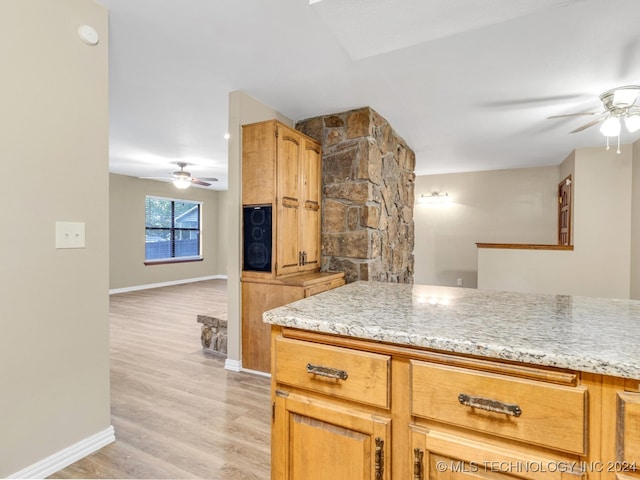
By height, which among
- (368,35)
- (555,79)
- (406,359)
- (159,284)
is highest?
(555,79)

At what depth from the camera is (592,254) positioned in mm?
4809

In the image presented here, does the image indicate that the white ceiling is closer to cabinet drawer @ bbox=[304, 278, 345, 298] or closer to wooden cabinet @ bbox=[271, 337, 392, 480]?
wooden cabinet @ bbox=[271, 337, 392, 480]

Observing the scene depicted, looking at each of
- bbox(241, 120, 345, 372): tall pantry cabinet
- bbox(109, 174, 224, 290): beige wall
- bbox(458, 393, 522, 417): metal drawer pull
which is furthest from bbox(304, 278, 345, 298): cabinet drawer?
bbox(109, 174, 224, 290): beige wall

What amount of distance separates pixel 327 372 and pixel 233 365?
2.27 m

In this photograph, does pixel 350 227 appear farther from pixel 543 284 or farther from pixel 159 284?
pixel 159 284

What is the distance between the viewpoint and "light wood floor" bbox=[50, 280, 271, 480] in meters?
1.73

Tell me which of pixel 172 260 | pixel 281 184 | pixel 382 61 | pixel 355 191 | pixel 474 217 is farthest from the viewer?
pixel 172 260

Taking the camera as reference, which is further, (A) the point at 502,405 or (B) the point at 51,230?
(B) the point at 51,230

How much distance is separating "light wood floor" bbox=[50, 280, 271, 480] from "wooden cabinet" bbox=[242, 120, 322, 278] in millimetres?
995

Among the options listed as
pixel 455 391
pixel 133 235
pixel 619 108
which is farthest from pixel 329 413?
pixel 133 235

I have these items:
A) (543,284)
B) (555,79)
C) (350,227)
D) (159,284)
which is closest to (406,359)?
(350,227)

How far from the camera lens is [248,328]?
2.99m

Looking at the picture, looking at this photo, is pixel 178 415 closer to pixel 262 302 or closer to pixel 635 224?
pixel 262 302

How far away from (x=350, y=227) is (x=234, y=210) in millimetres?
1182
